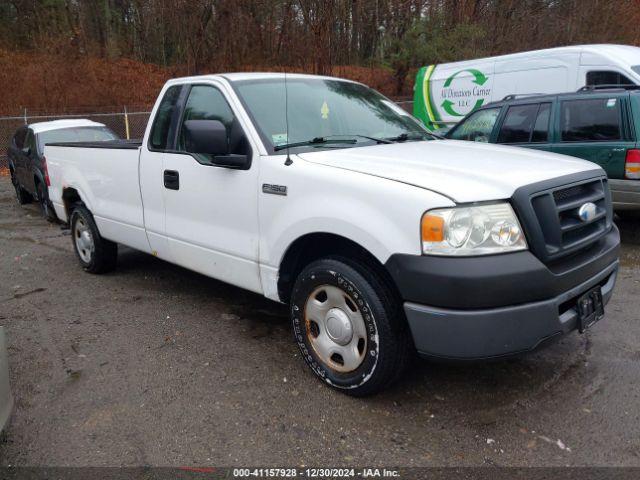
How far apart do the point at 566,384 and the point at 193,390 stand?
230cm

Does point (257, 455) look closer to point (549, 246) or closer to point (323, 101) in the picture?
point (549, 246)

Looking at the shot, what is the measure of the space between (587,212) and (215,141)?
7.33 ft

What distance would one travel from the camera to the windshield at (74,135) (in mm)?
10141

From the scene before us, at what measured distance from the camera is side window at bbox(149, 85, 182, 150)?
4551 millimetres

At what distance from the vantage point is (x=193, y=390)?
3480mm

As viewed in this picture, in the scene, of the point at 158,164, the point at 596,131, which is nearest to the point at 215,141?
the point at 158,164

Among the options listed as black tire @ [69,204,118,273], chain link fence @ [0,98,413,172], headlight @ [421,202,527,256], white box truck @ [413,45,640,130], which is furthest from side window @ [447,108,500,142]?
chain link fence @ [0,98,413,172]

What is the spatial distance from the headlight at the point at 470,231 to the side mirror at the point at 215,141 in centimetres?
145

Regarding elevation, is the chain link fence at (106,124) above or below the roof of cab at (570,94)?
below

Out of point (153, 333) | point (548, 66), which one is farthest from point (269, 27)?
point (153, 333)

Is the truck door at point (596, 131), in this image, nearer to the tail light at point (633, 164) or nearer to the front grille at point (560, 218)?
the tail light at point (633, 164)

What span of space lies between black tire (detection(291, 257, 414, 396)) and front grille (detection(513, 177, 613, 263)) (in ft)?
2.58

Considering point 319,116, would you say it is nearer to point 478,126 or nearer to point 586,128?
point 586,128

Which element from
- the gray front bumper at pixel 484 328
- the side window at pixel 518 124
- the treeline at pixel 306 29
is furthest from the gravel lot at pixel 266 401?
the treeline at pixel 306 29
